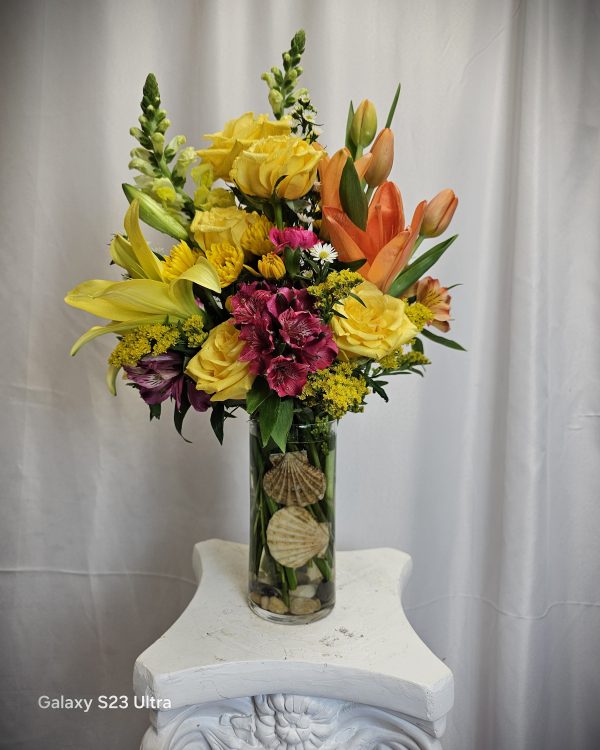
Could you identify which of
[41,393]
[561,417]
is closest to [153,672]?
[41,393]

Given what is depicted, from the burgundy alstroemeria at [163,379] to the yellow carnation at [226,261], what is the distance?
0.11 metres

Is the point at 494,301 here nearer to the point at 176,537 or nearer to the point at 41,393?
the point at 176,537

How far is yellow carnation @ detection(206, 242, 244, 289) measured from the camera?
2.43 ft

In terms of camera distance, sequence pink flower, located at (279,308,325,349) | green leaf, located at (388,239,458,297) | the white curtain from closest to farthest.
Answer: pink flower, located at (279,308,325,349), green leaf, located at (388,239,458,297), the white curtain

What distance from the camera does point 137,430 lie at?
1.31m

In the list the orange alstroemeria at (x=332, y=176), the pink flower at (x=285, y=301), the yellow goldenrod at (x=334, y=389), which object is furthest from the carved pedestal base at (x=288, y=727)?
the orange alstroemeria at (x=332, y=176)

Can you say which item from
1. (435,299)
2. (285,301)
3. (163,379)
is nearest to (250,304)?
(285,301)

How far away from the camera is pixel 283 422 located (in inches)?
29.4

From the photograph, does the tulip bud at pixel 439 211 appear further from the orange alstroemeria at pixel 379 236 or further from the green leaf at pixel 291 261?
the green leaf at pixel 291 261

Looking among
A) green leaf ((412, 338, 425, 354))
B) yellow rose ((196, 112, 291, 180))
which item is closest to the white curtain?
green leaf ((412, 338, 425, 354))

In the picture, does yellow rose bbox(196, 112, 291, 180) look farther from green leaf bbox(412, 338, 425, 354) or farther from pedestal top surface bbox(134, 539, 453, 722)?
pedestal top surface bbox(134, 539, 453, 722)

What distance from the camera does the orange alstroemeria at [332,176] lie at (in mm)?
753

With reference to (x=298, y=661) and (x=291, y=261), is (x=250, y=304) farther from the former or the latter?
(x=298, y=661)

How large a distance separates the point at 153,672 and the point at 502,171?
97cm
